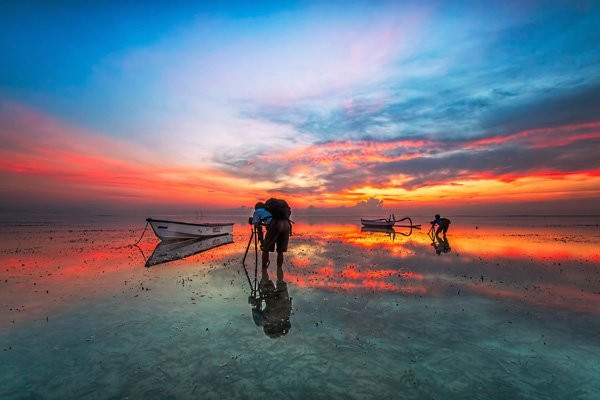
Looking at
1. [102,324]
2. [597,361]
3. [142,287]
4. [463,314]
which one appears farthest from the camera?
[142,287]

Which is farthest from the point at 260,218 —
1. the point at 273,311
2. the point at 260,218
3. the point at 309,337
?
the point at 309,337

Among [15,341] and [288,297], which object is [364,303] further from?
[15,341]

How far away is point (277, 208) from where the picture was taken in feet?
55.0

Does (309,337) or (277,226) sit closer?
(309,337)

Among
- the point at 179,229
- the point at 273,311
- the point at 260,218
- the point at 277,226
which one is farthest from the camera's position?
the point at 179,229

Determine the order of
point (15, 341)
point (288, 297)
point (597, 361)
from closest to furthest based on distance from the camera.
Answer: point (597, 361) < point (15, 341) < point (288, 297)

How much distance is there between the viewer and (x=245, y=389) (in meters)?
5.89

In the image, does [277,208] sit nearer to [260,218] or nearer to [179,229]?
[260,218]

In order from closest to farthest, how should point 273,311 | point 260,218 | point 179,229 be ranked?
point 273,311 → point 260,218 → point 179,229

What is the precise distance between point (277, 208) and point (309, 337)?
30.6 feet

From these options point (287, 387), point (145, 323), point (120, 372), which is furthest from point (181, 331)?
point (287, 387)

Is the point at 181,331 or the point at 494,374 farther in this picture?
the point at 181,331

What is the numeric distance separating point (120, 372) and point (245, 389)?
3149 millimetres

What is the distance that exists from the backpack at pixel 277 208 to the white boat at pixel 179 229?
1925 cm
